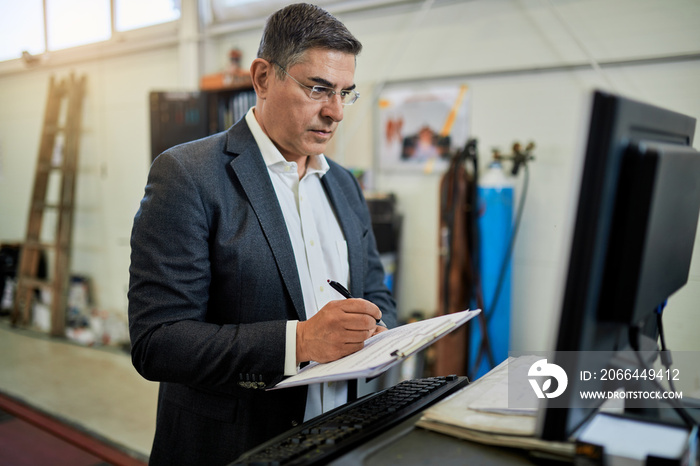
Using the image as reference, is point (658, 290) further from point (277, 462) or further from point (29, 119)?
point (29, 119)

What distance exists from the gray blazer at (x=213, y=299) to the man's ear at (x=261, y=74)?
107mm

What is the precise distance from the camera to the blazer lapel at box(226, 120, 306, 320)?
119 cm

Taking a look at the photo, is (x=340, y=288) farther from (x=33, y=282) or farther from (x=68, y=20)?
(x=33, y=282)

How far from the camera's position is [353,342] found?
0.95 meters

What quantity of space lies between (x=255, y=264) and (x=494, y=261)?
2.10 metres

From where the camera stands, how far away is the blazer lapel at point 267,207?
3.92 feet

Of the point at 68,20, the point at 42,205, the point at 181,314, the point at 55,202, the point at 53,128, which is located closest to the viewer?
the point at 181,314

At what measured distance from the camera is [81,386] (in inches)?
146

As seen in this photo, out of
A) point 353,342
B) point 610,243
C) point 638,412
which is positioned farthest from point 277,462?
point 638,412

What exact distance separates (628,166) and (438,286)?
8.50ft

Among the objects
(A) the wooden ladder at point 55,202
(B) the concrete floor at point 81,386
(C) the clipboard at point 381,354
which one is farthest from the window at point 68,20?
(C) the clipboard at point 381,354

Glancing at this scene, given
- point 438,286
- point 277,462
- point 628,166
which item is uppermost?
point 628,166

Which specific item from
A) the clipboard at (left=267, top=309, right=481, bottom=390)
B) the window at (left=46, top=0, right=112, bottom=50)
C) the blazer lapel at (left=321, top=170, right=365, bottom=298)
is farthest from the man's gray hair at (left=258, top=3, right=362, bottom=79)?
the window at (left=46, top=0, right=112, bottom=50)

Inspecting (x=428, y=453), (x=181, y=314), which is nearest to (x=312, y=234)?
(x=181, y=314)
